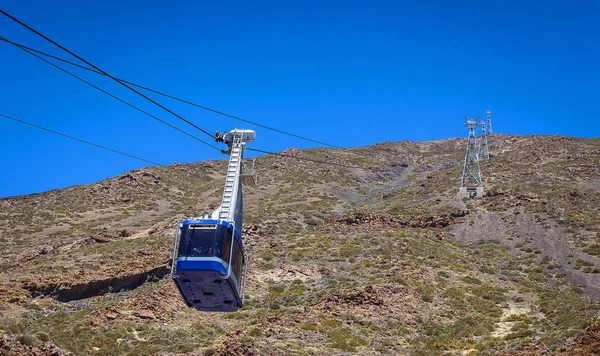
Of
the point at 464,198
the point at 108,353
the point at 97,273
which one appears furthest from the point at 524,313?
the point at 464,198

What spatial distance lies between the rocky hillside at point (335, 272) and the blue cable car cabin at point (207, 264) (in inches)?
275

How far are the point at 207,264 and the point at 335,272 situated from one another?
1015 inches

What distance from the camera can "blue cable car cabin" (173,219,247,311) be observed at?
20592 mm

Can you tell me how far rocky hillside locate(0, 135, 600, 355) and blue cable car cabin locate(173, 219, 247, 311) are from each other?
698 centimetres

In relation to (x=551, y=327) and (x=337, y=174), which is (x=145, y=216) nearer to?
(x=337, y=174)

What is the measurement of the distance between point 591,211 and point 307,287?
37.6 meters

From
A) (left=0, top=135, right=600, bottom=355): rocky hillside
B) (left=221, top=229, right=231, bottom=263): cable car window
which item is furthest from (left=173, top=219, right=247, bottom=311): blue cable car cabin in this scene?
(left=0, top=135, right=600, bottom=355): rocky hillside

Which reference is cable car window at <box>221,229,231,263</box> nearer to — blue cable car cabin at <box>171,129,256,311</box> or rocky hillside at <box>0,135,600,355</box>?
blue cable car cabin at <box>171,129,256,311</box>

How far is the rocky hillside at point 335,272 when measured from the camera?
31.0 metres

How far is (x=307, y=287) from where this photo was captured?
4266 centimetres

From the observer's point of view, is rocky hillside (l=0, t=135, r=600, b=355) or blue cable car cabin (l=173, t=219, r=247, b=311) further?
rocky hillside (l=0, t=135, r=600, b=355)

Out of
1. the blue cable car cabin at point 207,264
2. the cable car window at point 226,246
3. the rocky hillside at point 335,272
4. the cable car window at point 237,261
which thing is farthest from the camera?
the rocky hillside at point 335,272

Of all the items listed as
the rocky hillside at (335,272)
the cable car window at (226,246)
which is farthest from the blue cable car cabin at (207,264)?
the rocky hillside at (335,272)

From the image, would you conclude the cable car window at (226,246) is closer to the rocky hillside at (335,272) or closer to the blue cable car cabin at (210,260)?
the blue cable car cabin at (210,260)
